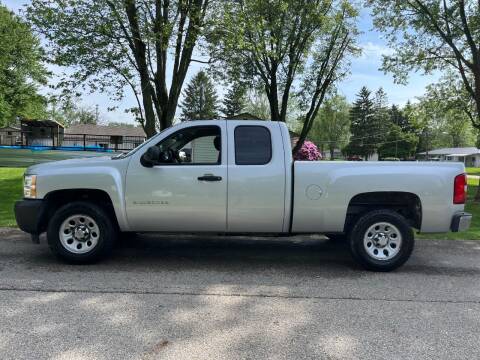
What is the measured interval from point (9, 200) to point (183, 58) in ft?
20.9

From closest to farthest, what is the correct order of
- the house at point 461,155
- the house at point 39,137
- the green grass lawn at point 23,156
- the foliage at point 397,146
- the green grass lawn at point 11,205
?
the green grass lawn at point 11,205
the green grass lawn at point 23,156
the house at point 39,137
the foliage at point 397,146
the house at point 461,155

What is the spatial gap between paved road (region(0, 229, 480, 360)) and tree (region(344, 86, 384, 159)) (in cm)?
7454

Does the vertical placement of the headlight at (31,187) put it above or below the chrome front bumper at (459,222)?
above

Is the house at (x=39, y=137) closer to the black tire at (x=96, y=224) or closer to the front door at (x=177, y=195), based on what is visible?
the black tire at (x=96, y=224)

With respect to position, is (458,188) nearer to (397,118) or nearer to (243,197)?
(243,197)

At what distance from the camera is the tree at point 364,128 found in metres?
79.4

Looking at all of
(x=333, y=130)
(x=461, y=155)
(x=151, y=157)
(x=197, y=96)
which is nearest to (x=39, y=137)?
(x=151, y=157)

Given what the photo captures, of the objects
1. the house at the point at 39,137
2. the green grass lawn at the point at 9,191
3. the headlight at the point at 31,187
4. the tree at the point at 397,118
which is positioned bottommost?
the green grass lawn at the point at 9,191

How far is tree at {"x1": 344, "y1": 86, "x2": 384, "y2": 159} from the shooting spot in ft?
261

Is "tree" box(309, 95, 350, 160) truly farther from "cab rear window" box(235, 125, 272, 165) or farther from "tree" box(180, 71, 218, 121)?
"cab rear window" box(235, 125, 272, 165)

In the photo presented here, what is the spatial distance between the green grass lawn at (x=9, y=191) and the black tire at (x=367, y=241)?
22.4 feet

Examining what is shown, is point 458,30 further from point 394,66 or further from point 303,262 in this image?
point 303,262

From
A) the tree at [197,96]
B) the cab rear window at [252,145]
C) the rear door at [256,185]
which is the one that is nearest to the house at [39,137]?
the cab rear window at [252,145]

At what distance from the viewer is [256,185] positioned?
6004 mm
